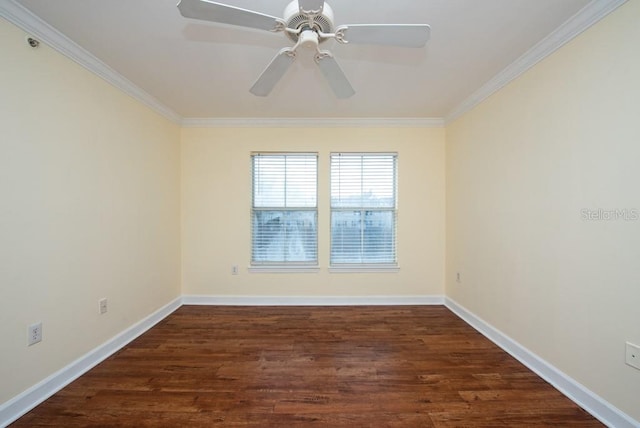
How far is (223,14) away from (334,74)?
71 cm

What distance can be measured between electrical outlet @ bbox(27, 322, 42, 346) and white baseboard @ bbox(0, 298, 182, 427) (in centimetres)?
29

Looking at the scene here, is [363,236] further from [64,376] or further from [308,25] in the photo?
[64,376]

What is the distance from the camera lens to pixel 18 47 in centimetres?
161

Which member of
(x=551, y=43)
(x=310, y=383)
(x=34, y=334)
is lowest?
(x=310, y=383)

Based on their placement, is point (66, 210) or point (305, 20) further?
point (66, 210)

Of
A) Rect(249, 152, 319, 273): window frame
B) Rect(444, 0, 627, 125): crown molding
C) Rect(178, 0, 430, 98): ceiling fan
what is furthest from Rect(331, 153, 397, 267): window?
Rect(178, 0, 430, 98): ceiling fan

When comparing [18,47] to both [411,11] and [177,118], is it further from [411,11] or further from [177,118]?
[411,11]

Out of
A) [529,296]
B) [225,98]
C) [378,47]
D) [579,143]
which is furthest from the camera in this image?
[225,98]

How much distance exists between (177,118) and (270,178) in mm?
1369

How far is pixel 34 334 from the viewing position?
1692 mm

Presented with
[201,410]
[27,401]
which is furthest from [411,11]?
[27,401]

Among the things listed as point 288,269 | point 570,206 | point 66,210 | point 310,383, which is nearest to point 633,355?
point 570,206

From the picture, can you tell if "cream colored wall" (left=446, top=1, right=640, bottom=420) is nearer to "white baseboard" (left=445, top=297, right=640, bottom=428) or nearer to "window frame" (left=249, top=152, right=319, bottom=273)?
"white baseboard" (left=445, top=297, right=640, bottom=428)

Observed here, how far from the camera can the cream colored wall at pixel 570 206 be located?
1460mm
